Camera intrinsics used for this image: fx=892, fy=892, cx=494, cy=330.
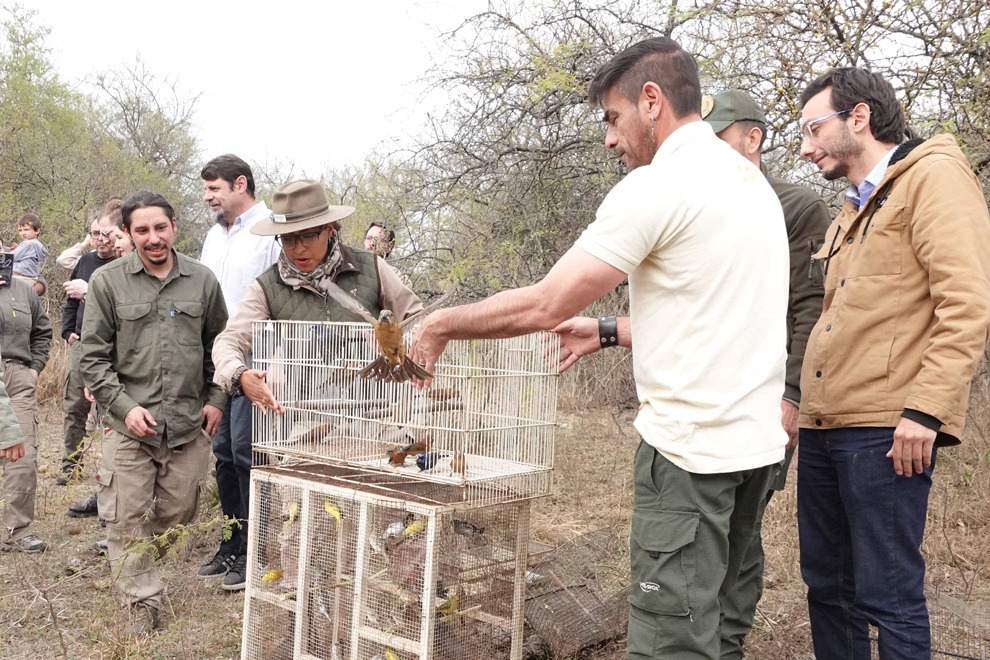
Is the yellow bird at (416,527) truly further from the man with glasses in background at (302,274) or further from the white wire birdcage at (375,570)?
the man with glasses in background at (302,274)

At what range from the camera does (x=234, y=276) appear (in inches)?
213

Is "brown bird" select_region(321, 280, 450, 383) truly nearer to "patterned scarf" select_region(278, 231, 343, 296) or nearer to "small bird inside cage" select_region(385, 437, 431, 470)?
"small bird inside cage" select_region(385, 437, 431, 470)

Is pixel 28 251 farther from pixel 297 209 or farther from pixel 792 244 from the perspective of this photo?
pixel 792 244

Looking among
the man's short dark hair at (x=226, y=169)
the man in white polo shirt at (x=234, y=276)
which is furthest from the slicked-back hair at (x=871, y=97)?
the man's short dark hair at (x=226, y=169)

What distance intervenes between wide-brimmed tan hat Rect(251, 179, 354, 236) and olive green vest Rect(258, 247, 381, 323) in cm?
20

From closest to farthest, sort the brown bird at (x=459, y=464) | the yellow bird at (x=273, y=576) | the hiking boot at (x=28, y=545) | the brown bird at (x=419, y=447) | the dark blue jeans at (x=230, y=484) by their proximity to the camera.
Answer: the brown bird at (x=459, y=464) → the brown bird at (x=419, y=447) → the yellow bird at (x=273, y=576) → the dark blue jeans at (x=230, y=484) → the hiking boot at (x=28, y=545)

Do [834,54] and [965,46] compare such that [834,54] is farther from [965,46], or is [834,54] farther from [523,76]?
[523,76]

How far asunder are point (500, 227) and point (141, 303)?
534 centimetres

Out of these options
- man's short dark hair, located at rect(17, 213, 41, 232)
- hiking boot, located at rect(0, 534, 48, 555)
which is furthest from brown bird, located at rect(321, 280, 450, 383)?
man's short dark hair, located at rect(17, 213, 41, 232)

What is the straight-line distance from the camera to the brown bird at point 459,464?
125 inches

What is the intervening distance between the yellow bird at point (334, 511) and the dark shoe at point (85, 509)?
4071 millimetres

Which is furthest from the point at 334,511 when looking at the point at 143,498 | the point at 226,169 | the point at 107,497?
the point at 226,169

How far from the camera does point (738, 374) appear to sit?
91.9 inches

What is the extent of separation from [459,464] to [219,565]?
9.12ft
